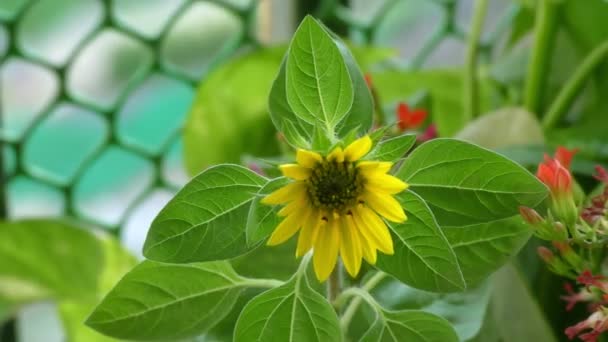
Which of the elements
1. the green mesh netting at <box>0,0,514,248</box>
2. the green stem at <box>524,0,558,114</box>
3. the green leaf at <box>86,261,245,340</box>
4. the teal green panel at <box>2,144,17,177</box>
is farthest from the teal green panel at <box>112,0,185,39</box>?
A: the green leaf at <box>86,261,245,340</box>

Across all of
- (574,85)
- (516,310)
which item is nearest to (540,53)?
(574,85)

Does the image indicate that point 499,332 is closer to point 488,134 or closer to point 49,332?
point 488,134

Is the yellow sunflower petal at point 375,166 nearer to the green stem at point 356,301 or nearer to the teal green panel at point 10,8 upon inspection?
the green stem at point 356,301

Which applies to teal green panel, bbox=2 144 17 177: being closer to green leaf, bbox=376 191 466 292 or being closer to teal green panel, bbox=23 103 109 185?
teal green panel, bbox=23 103 109 185

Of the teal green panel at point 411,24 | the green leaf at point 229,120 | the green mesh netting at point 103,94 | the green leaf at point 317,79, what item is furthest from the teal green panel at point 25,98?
the green leaf at point 317,79

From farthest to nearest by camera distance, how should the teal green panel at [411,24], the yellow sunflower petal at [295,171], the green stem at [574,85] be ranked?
1. the teal green panel at [411,24]
2. the green stem at [574,85]
3. the yellow sunflower petal at [295,171]

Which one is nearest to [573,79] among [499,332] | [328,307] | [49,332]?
[499,332]

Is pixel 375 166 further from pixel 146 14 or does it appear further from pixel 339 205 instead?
pixel 146 14
